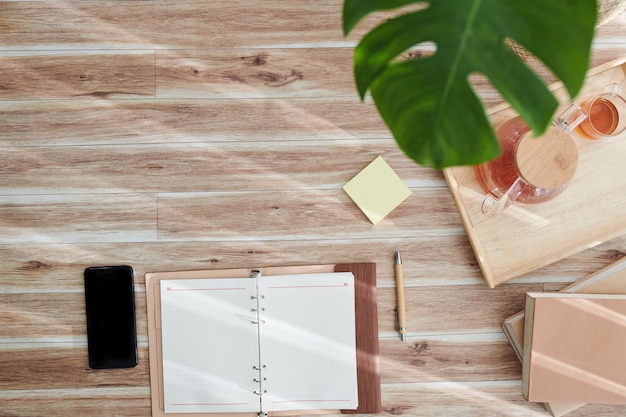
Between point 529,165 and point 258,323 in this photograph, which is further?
point 258,323

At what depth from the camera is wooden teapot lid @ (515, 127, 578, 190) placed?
1020mm

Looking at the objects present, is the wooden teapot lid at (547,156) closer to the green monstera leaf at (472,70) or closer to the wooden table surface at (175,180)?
the wooden table surface at (175,180)

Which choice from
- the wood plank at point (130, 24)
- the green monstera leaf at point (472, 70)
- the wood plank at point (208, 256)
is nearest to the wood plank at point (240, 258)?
the wood plank at point (208, 256)

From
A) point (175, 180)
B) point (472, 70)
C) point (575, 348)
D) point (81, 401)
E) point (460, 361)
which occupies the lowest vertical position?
point (81, 401)

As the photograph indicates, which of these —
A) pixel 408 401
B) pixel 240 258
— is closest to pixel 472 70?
pixel 240 258

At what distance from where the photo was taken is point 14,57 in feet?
3.89

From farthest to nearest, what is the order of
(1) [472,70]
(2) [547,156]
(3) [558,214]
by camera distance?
(3) [558,214] < (2) [547,156] < (1) [472,70]

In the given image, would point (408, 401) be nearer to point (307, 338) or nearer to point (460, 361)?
point (460, 361)

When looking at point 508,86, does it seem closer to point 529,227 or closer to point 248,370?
point 529,227

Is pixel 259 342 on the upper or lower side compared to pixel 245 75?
lower

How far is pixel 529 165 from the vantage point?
1.02m

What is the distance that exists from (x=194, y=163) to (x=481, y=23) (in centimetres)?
73

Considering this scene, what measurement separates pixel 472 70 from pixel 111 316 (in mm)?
895

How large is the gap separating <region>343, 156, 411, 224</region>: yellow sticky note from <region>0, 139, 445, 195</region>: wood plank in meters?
0.02
